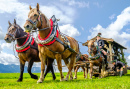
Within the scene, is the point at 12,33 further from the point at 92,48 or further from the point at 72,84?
the point at 92,48

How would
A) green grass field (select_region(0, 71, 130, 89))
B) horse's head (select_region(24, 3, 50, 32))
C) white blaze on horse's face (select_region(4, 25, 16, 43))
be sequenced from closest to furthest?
green grass field (select_region(0, 71, 130, 89)) < horse's head (select_region(24, 3, 50, 32)) < white blaze on horse's face (select_region(4, 25, 16, 43))

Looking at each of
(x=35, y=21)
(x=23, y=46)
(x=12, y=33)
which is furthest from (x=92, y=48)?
(x=12, y=33)

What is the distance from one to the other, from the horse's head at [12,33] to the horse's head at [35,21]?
1.76 meters

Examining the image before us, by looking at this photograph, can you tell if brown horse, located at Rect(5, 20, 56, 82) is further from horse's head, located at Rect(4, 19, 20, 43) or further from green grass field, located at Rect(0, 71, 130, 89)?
green grass field, located at Rect(0, 71, 130, 89)

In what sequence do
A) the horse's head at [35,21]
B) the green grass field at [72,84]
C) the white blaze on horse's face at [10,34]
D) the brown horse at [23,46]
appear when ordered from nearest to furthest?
the green grass field at [72,84], the horse's head at [35,21], the white blaze on horse's face at [10,34], the brown horse at [23,46]

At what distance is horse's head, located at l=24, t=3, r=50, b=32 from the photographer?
15.6 feet

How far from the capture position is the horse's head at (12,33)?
613 centimetres

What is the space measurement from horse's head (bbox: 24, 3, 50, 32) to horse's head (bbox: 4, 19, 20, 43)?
176 cm

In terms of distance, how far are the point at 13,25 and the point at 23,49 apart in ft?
4.50

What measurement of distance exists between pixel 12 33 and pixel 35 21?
2081 mm

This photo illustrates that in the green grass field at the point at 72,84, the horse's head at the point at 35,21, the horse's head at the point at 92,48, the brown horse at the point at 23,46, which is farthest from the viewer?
the horse's head at the point at 92,48

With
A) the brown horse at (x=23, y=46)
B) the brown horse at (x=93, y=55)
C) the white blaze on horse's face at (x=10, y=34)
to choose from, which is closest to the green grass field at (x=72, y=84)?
the brown horse at (x=23, y=46)

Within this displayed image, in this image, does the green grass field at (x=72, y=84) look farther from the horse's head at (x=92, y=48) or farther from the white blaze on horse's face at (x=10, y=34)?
the horse's head at (x=92, y=48)

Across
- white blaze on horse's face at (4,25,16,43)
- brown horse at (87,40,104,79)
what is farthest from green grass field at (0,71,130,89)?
brown horse at (87,40,104,79)
